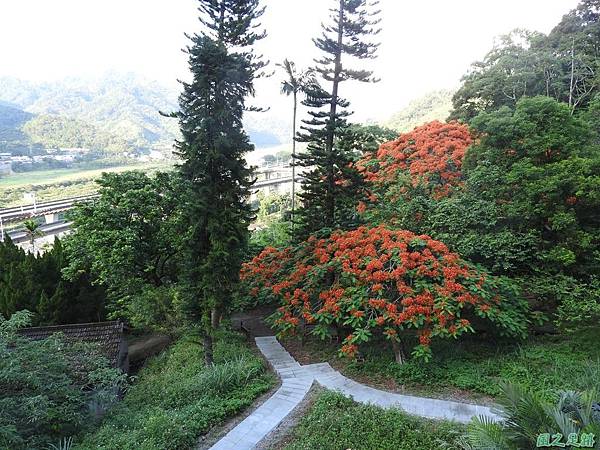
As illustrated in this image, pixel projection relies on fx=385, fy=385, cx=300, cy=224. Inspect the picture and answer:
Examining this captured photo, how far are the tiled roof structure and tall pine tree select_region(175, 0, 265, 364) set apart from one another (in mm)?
2409

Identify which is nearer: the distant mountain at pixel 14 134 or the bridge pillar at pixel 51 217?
the bridge pillar at pixel 51 217

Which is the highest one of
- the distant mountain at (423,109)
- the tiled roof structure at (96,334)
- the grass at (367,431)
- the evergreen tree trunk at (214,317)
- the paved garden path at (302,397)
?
the distant mountain at (423,109)

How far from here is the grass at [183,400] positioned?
5.62m

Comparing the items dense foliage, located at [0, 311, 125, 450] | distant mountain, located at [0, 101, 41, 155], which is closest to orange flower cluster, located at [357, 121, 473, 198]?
dense foliage, located at [0, 311, 125, 450]

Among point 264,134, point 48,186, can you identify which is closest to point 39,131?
point 48,186

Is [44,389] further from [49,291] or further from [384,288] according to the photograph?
[49,291]

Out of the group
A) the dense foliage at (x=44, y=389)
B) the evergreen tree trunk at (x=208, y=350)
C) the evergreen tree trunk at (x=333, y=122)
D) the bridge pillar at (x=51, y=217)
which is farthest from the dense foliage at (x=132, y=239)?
the bridge pillar at (x=51, y=217)

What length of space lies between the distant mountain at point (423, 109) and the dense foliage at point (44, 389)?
3894 cm

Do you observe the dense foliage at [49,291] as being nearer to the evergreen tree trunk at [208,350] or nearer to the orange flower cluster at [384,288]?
the evergreen tree trunk at [208,350]

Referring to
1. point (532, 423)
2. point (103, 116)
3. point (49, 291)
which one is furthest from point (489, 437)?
point (103, 116)

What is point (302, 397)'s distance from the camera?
23.2 feet

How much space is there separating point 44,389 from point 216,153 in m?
5.10

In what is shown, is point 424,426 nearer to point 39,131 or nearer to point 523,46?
point 523,46

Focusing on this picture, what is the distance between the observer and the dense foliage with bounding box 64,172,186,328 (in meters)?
10.7
